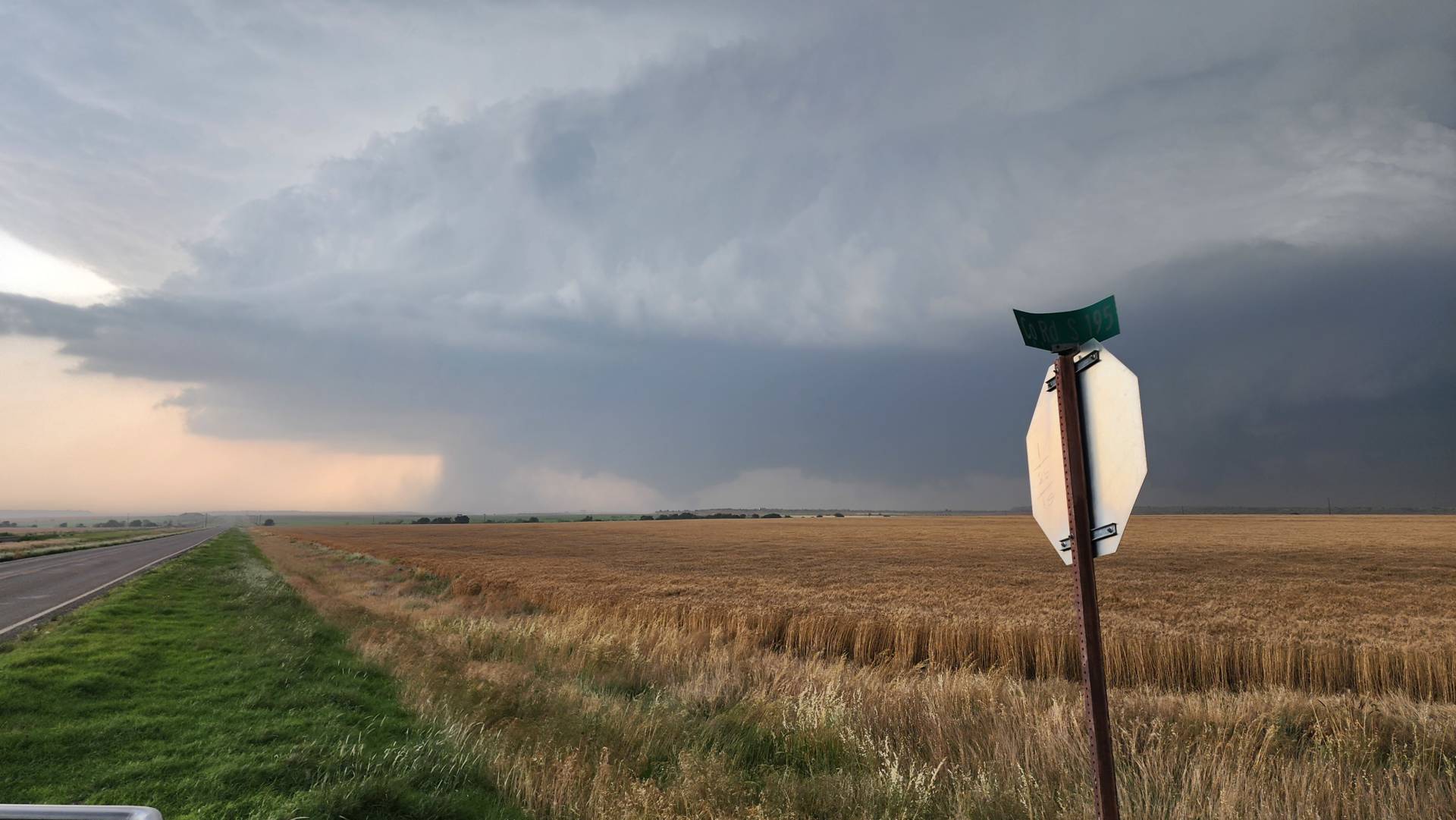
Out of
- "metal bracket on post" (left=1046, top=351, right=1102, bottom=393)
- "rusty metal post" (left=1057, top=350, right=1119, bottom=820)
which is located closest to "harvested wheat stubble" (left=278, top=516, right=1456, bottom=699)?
"rusty metal post" (left=1057, top=350, right=1119, bottom=820)

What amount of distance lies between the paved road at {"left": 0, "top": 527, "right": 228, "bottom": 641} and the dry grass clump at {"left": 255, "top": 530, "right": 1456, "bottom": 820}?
1407 centimetres

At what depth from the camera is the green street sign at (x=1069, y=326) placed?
415cm

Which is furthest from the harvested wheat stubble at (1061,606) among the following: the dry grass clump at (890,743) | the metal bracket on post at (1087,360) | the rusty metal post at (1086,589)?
the metal bracket on post at (1087,360)

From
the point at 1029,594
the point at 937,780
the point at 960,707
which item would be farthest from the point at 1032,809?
the point at 1029,594

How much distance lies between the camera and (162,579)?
2864 centimetres

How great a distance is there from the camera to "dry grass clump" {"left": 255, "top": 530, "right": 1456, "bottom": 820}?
20.4 feet

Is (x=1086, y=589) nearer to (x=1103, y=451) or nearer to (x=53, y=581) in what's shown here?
(x=1103, y=451)

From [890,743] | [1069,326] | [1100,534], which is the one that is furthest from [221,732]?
[1069,326]

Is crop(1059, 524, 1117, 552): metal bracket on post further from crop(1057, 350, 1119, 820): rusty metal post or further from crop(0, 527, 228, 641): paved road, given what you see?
crop(0, 527, 228, 641): paved road

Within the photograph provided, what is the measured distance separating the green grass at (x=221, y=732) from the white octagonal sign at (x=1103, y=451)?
576 cm

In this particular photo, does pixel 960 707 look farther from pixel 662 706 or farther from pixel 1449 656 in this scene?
pixel 1449 656

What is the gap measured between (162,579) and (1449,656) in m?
40.0

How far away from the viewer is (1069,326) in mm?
4164

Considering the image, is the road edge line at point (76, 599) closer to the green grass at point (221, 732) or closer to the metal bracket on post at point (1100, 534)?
the green grass at point (221, 732)
